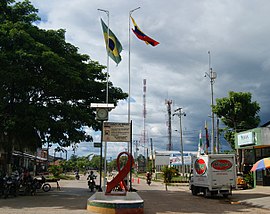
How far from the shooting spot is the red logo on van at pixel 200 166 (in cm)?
2242

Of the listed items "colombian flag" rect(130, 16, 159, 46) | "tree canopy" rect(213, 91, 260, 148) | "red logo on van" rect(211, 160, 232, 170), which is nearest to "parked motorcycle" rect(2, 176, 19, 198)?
"colombian flag" rect(130, 16, 159, 46)

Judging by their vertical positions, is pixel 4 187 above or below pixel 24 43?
below

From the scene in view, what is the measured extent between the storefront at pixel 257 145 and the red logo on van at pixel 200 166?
752cm

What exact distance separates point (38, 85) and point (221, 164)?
42.2 feet

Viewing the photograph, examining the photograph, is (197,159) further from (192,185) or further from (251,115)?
(251,115)

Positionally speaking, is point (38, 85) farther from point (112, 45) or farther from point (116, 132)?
point (116, 132)

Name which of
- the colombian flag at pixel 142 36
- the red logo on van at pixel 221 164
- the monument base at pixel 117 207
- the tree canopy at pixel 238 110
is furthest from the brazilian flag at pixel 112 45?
the tree canopy at pixel 238 110

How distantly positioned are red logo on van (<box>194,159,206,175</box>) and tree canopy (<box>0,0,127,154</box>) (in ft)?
24.6

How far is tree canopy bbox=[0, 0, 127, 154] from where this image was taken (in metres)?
19.2

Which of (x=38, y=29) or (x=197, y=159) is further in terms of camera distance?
(x=197, y=159)

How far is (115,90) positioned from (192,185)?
918cm

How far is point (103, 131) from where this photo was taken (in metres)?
15.4

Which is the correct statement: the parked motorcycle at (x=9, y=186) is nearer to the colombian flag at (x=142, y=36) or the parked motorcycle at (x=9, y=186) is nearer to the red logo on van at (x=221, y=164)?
the colombian flag at (x=142, y=36)

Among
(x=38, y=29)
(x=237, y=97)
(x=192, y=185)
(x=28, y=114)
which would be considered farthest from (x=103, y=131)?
(x=237, y=97)
